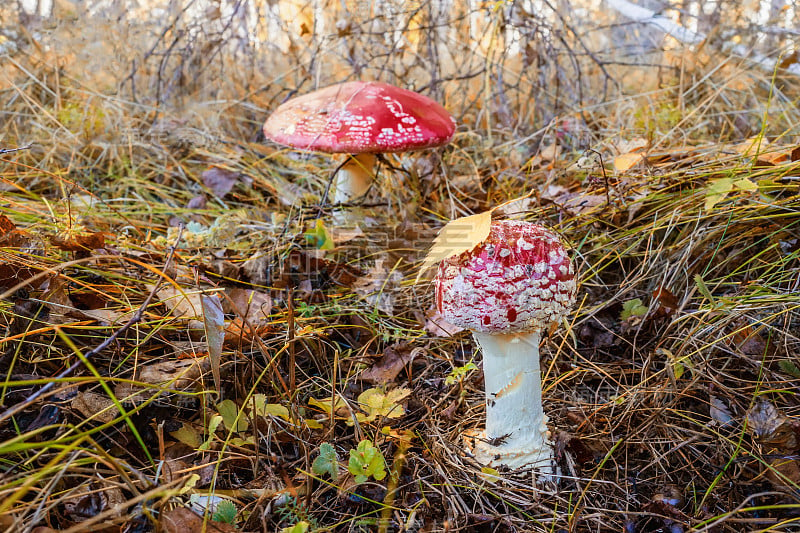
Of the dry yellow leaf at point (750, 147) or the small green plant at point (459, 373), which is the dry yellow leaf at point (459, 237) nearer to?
the small green plant at point (459, 373)

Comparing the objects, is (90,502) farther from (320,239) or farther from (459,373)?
(320,239)

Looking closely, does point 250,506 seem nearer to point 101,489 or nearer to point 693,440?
point 101,489

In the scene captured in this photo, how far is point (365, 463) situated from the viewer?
1515 mm

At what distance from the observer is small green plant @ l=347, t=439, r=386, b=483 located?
1498 millimetres

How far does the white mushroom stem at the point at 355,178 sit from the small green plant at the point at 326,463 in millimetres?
1976

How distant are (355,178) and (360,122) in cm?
→ 62

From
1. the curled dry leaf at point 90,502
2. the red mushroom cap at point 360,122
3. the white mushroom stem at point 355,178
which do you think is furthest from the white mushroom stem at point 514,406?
the white mushroom stem at point 355,178

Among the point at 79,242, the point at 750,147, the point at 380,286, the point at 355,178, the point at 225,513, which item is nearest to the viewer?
the point at 225,513

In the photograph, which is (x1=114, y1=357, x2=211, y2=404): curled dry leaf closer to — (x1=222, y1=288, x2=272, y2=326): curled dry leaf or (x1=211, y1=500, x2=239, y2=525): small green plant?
(x1=222, y1=288, x2=272, y2=326): curled dry leaf

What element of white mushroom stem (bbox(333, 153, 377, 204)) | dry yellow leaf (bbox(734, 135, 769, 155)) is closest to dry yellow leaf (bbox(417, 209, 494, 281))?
dry yellow leaf (bbox(734, 135, 769, 155))

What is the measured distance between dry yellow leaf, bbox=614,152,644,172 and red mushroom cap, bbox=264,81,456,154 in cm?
88

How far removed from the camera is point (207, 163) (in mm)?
3816

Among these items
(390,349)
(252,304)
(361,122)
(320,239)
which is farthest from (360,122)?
(390,349)

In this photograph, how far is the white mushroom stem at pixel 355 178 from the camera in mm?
3289
